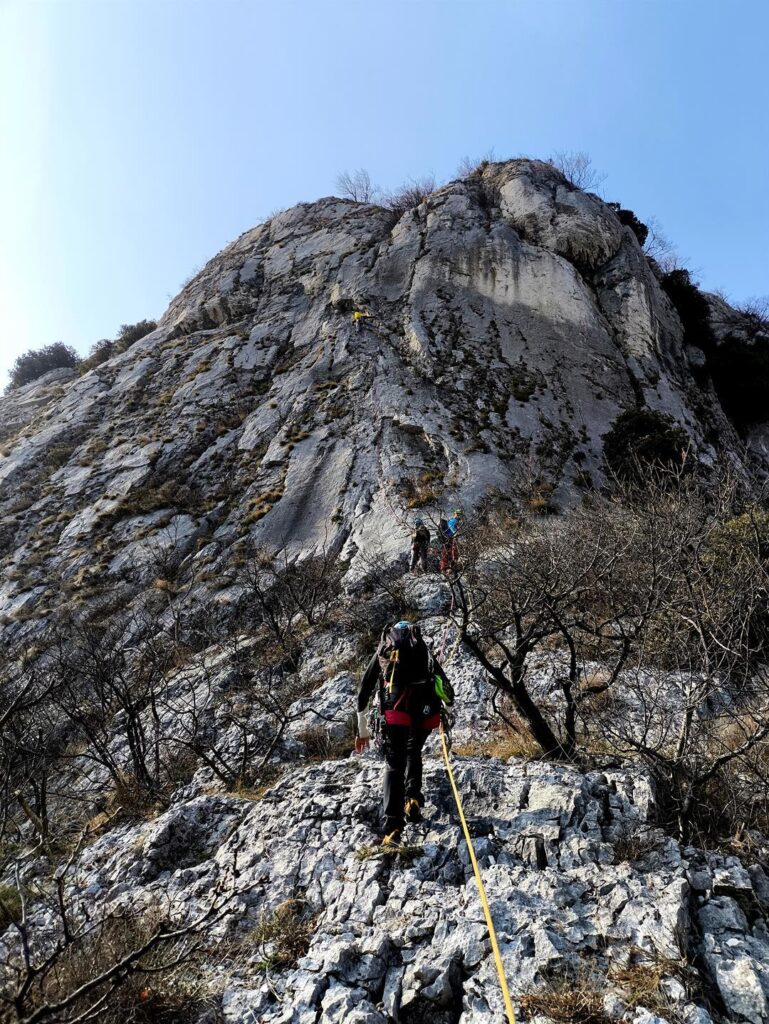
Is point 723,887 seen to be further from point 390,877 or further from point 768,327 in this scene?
point 768,327

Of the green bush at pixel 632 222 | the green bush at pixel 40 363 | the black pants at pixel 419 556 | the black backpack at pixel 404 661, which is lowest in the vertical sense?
the black backpack at pixel 404 661

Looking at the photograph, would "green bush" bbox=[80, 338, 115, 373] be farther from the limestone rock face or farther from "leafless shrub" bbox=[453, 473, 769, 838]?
"leafless shrub" bbox=[453, 473, 769, 838]

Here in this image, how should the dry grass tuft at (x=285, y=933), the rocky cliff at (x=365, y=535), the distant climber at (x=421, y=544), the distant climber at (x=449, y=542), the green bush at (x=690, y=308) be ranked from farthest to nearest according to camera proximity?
1. the green bush at (x=690, y=308)
2. the distant climber at (x=421, y=544)
3. the distant climber at (x=449, y=542)
4. the dry grass tuft at (x=285, y=933)
5. the rocky cliff at (x=365, y=535)

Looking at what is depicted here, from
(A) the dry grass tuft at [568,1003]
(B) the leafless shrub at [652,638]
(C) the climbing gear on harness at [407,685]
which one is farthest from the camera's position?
(C) the climbing gear on harness at [407,685]

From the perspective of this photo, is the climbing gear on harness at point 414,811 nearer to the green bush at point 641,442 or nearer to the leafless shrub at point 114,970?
the leafless shrub at point 114,970

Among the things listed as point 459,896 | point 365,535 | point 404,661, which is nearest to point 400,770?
point 404,661

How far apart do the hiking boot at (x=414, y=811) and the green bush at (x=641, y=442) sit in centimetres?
1258

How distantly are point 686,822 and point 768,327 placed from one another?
31198 mm

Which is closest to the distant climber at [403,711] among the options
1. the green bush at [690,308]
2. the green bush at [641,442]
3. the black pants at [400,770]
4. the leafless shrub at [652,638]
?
the black pants at [400,770]

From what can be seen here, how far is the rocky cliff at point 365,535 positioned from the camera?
3.51m

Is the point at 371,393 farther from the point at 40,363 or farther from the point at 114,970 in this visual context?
the point at 40,363

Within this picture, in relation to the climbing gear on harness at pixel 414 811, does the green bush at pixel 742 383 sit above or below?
above

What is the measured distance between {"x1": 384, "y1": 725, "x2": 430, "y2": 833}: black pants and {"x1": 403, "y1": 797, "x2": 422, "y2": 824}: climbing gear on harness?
0.12 ft

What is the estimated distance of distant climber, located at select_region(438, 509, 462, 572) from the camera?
10736mm
